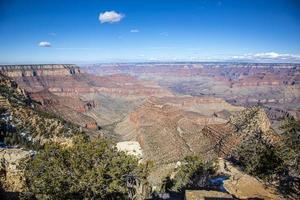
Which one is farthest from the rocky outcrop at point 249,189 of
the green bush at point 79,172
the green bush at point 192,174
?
the green bush at point 79,172

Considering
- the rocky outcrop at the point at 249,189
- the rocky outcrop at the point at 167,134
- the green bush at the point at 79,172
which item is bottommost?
the rocky outcrop at the point at 167,134

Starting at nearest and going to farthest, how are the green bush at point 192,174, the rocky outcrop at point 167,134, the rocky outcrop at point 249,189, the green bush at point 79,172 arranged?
1. the green bush at point 79,172
2. the rocky outcrop at point 249,189
3. the green bush at point 192,174
4. the rocky outcrop at point 167,134

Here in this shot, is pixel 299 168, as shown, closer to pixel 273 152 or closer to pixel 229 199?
pixel 273 152

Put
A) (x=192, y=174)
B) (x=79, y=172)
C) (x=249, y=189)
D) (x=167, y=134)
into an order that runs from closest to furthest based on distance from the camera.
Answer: (x=79, y=172)
(x=249, y=189)
(x=192, y=174)
(x=167, y=134)

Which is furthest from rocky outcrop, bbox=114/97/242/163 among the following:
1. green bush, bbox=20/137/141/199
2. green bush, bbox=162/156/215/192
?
green bush, bbox=20/137/141/199

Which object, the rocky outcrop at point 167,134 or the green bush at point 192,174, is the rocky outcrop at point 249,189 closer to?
the green bush at point 192,174

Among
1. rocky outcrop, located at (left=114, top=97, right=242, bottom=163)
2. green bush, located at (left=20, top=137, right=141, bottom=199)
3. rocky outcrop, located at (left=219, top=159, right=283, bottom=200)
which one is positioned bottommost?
rocky outcrop, located at (left=114, top=97, right=242, bottom=163)

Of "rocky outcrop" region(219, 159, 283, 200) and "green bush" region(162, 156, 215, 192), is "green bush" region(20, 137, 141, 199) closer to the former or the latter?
"rocky outcrop" region(219, 159, 283, 200)

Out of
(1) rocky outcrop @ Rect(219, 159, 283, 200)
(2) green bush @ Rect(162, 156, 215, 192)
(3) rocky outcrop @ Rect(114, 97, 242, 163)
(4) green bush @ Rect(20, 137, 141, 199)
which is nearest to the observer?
(4) green bush @ Rect(20, 137, 141, 199)

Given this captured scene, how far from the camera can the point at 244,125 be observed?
77188 millimetres

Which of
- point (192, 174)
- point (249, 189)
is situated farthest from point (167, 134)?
point (249, 189)

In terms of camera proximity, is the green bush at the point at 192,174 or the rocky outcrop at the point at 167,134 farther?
the rocky outcrop at the point at 167,134

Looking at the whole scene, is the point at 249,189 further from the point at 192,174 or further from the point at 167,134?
the point at 167,134

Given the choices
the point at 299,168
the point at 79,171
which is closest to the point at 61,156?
the point at 79,171
